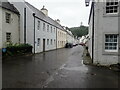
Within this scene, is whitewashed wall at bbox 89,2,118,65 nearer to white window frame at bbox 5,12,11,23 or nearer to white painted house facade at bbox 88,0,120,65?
white painted house facade at bbox 88,0,120,65

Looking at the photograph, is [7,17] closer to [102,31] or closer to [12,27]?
[12,27]

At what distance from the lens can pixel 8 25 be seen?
60.0 ft

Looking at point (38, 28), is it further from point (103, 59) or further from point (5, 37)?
point (103, 59)

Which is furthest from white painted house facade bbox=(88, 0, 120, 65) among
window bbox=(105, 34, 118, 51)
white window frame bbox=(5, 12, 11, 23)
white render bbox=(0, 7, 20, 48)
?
white window frame bbox=(5, 12, 11, 23)

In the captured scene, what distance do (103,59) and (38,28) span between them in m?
14.2

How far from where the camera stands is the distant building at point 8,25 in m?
17.0

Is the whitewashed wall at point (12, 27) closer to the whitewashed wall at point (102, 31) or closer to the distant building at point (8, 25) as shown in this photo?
the distant building at point (8, 25)

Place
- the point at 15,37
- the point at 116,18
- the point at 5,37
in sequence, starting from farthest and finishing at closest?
the point at 15,37, the point at 5,37, the point at 116,18

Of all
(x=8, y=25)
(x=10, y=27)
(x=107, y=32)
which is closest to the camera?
(x=107, y=32)

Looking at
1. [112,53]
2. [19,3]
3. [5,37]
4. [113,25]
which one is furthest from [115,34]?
[19,3]

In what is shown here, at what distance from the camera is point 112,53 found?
35.0ft

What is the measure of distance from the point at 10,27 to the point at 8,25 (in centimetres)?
49

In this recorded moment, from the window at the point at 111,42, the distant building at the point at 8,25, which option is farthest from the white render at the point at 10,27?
the window at the point at 111,42

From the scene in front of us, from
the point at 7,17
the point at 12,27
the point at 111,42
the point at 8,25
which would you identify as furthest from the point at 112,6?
the point at 12,27
